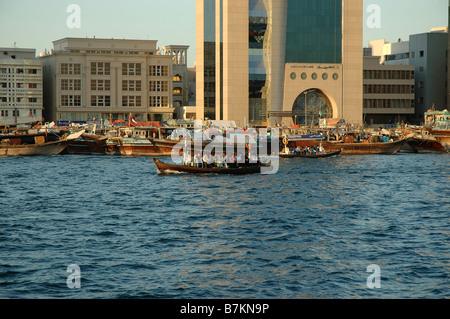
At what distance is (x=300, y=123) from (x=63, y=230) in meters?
115

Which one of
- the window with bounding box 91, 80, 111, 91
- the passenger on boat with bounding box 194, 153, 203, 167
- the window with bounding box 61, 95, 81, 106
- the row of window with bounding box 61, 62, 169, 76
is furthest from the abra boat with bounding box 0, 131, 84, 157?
the passenger on boat with bounding box 194, 153, 203, 167

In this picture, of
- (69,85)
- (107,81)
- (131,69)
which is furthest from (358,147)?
(69,85)

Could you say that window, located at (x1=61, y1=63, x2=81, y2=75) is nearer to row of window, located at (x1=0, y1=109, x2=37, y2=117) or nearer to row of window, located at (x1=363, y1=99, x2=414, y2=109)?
row of window, located at (x1=0, y1=109, x2=37, y2=117)

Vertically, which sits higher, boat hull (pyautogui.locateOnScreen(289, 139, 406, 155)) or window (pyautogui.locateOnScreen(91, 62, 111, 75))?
window (pyautogui.locateOnScreen(91, 62, 111, 75))

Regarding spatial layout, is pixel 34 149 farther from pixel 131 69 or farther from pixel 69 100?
pixel 131 69

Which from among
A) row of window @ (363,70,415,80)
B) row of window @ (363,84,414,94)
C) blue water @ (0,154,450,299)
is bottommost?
blue water @ (0,154,450,299)

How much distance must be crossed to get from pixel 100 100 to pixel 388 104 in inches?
2946

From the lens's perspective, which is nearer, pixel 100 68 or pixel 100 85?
pixel 100 68

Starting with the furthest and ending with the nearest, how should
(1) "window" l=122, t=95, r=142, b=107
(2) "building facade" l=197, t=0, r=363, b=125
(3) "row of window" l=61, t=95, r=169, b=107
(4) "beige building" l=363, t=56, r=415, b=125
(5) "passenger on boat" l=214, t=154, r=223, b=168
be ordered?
A: (4) "beige building" l=363, t=56, r=415, b=125
(1) "window" l=122, t=95, r=142, b=107
(3) "row of window" l=61, t=95, r=169, b=107
(2) "building facade" l=197, t=0, r=363, b=125
(5) "passenger on boat" l=214, t=154, r=223, b=168

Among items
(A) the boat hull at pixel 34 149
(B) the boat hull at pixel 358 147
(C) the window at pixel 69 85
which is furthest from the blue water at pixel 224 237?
(C) the window at pixel 69 85

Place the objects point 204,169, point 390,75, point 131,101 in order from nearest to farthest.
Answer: point 204,169 → point 131,101 → point 390,75

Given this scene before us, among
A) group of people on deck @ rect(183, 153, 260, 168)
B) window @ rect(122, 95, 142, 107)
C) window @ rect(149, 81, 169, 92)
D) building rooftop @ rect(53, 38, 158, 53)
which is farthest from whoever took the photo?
window @ rect(149, 81, 169, 92)

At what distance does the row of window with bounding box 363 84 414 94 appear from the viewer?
589 feet

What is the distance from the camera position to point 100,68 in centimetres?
16662
